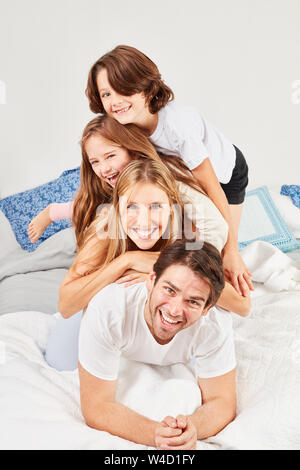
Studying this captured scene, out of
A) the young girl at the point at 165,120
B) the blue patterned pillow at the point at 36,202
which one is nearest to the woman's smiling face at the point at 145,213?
the young girl at the point at 165,120

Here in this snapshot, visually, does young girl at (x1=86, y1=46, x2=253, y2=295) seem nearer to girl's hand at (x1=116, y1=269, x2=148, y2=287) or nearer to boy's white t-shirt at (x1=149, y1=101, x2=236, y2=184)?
boy's white t-shirt at (x1=149, y1=101, x2=236, y2=184)

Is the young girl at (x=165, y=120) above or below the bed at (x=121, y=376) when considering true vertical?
above

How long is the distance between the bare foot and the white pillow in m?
0.13

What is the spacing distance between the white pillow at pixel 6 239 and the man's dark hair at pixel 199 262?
1.59 feet

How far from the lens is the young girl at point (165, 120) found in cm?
99

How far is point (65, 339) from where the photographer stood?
3.96ft

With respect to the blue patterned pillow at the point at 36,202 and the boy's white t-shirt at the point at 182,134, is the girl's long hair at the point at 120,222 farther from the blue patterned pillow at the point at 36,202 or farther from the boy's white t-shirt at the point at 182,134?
the blue patterned pillow at the point at 36,202

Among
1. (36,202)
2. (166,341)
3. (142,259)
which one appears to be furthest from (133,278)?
(36,202)

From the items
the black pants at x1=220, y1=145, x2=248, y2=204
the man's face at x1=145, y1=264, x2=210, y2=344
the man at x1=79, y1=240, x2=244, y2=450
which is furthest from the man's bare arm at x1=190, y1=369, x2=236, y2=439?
the black pants at x1=220, y1=145, x2=248, y2=204

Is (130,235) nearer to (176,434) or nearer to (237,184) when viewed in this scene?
(237,184)

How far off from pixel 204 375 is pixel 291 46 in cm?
90
